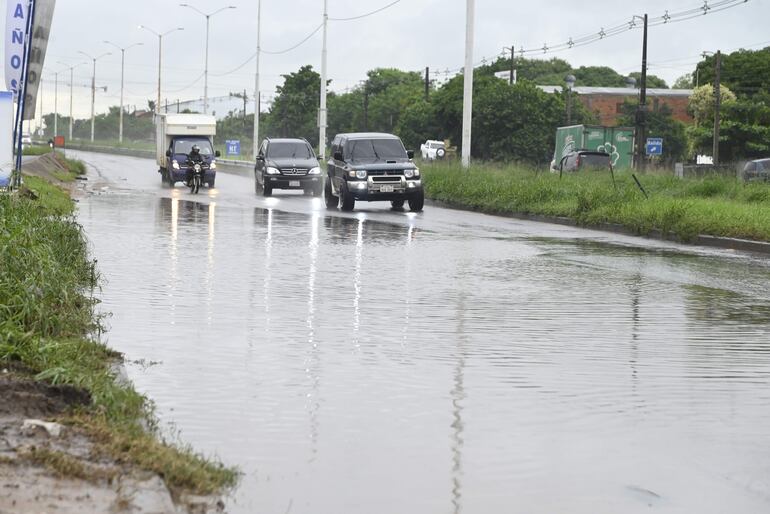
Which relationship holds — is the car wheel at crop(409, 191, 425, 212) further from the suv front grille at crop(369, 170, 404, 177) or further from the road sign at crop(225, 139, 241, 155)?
the road sign at crop(225, 139, 241, 155)

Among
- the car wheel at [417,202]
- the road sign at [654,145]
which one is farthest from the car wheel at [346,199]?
the road sign at [654,145]

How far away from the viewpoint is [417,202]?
111ft

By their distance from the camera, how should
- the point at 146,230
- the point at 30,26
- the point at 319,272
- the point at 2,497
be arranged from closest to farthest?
the point at 2,497 → the point at 319,272 → the point at 30,26 → the point at 146,230

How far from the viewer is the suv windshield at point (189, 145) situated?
5031cm

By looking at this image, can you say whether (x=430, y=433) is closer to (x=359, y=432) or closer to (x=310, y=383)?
(x=359, y=432)

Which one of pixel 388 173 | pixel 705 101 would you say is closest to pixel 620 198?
pixel 388 173

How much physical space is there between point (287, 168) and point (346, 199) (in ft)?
30.0

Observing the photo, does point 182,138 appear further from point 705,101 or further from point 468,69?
point 705,101

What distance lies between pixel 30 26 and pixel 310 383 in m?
12.1

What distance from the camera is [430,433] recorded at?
7148 millimetres

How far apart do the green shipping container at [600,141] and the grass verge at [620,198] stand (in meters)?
20.6

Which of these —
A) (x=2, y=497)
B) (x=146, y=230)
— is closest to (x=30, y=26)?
(x=146, y=230)

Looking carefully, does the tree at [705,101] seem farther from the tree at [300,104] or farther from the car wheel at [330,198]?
the car wheel at [330,198]

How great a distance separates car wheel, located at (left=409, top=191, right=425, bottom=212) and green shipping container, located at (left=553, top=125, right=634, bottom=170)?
2882 cm
